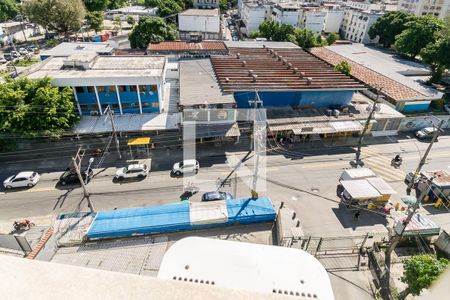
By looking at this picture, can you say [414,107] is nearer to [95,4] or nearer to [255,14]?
[255,14]

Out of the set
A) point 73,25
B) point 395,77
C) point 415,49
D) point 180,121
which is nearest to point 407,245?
point 180,121

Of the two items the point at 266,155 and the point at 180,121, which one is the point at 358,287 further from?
the point at 180,121

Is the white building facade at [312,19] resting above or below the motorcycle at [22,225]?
above

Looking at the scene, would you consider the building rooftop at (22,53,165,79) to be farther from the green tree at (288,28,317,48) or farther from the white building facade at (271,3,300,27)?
the white building facade at (271,3,300,27)

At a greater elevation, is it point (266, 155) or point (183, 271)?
point (183, 271)

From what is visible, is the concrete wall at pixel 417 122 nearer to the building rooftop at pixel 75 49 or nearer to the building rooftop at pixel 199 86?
the building rooftop at pixel 199 86

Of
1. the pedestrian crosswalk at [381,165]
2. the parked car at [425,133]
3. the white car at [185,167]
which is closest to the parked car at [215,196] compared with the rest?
the white car at [185,167]

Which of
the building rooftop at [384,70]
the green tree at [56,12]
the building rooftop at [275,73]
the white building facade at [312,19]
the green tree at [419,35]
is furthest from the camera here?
the white building facade at [312,19]
